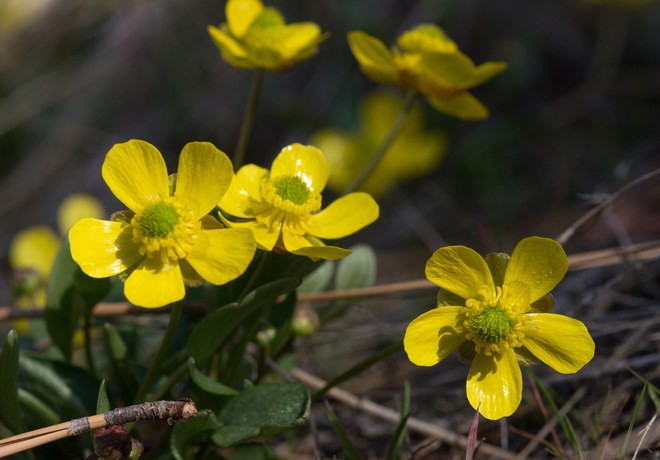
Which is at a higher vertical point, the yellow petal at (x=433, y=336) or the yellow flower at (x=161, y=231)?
the yellow flower at (x=161, y=231)

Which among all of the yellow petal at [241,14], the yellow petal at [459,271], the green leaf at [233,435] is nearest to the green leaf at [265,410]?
the green leaf at [233,435]

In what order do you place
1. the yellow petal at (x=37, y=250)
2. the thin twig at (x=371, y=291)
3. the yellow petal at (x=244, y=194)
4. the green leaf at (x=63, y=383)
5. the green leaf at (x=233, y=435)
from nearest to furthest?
the green leaf at (x=233, y=435)
the yellow petal at (x=244, y=194)
the green leaf at (x=63, y=383)
the thin twig at (x=371, y=291)
the yellow petal at (x=37, y=250)

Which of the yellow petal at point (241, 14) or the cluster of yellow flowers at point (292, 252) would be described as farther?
the yellow petal at point (241, 14)

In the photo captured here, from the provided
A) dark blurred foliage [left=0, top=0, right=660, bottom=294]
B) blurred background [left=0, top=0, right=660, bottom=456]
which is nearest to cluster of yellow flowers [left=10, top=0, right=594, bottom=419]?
blurred background [left=0, top=0, right=660, bottom=456]

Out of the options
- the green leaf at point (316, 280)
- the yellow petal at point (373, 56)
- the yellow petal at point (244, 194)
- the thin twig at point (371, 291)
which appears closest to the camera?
the yellow petal at point (244, 194)

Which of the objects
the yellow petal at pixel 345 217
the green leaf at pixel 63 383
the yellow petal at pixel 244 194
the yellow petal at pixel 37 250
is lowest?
the yellow petal at pixel 37 250

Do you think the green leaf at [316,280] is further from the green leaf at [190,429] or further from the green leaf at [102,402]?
the green leaf at [102,402]
